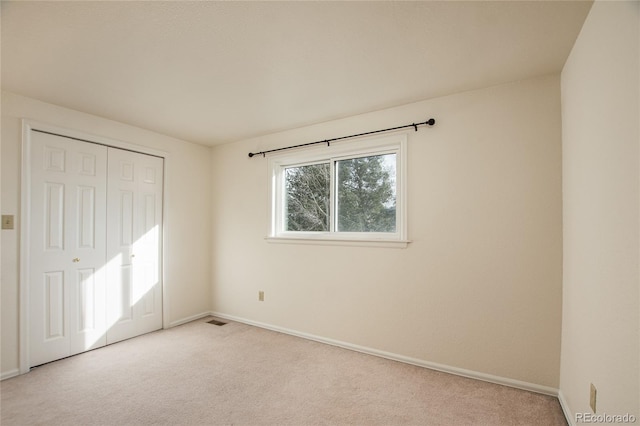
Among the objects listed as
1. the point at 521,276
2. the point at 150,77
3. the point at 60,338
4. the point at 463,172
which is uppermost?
the point at 150,77

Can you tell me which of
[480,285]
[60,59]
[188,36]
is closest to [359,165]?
[480,285]

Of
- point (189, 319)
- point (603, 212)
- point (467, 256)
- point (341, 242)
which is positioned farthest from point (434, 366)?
point (189, 319)

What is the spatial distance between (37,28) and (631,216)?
3.06 m

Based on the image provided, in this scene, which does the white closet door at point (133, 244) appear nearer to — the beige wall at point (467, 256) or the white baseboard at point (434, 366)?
the white baseboard at point (434, 366)

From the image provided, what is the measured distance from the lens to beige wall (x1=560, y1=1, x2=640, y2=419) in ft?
3.76

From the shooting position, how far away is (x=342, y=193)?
3242 millimetres

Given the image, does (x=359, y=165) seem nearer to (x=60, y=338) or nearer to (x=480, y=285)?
(x=480, y=285)

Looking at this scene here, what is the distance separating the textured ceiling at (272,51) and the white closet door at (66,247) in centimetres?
53

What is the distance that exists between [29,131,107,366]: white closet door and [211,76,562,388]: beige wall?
206 centimetres

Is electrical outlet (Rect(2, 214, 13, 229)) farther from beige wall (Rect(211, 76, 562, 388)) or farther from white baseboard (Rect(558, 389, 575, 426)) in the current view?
white baseboard (Rect(558, 389, 575, 426))

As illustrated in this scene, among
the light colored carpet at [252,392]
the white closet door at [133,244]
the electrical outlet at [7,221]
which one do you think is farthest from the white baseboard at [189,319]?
the electrical outlet at [7,221]

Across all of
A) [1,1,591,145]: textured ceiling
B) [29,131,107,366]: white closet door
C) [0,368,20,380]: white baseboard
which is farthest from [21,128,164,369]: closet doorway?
[1,1,591,145]: textured ceiling

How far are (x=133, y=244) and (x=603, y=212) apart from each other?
13.1ft

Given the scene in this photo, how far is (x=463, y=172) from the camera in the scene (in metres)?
2.49
